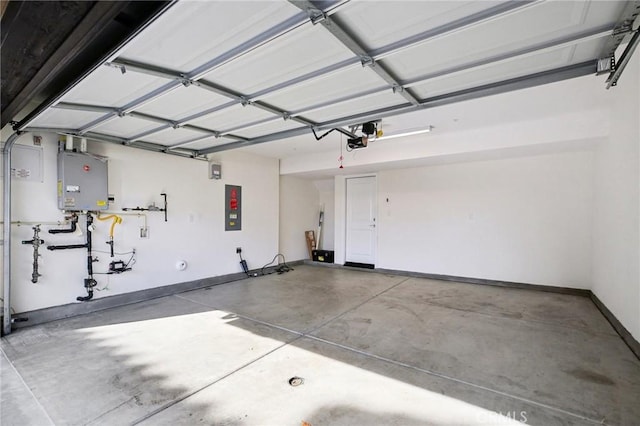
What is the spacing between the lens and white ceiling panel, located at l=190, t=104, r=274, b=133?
10.7 feet

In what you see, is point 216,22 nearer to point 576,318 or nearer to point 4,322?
point 4,322

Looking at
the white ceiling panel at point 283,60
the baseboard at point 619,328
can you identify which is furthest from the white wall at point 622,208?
the white ceiling panel at point 283,60

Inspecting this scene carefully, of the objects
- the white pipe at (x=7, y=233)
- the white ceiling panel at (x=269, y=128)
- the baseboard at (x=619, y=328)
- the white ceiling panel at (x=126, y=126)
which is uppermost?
the white ceiling panel at (x=269, y=128)

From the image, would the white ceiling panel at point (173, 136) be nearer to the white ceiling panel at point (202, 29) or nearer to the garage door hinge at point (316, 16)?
the white ceiling panel at point (202, 29)

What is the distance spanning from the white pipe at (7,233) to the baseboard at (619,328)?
659cm

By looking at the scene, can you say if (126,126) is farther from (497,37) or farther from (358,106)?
(497,37)

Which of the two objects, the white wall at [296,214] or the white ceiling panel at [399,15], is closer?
the white ceiling panel at [399,15]

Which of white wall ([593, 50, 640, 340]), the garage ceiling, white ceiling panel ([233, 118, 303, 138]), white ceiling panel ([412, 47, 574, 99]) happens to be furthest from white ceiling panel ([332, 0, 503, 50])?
white wall ([593, 50, 640, 340])

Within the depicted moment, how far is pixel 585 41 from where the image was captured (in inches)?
78.2

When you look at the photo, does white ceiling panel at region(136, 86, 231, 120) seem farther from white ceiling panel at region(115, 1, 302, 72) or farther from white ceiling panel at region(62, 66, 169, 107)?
white ceiling panel at region(115, 1, 302, 72)

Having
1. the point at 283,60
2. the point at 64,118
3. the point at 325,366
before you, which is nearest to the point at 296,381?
the point at 325,366

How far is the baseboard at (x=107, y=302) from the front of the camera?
359 centimetres

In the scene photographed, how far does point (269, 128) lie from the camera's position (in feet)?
13.1

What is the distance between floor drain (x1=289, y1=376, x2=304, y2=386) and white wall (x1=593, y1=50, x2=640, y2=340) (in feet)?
10.5
